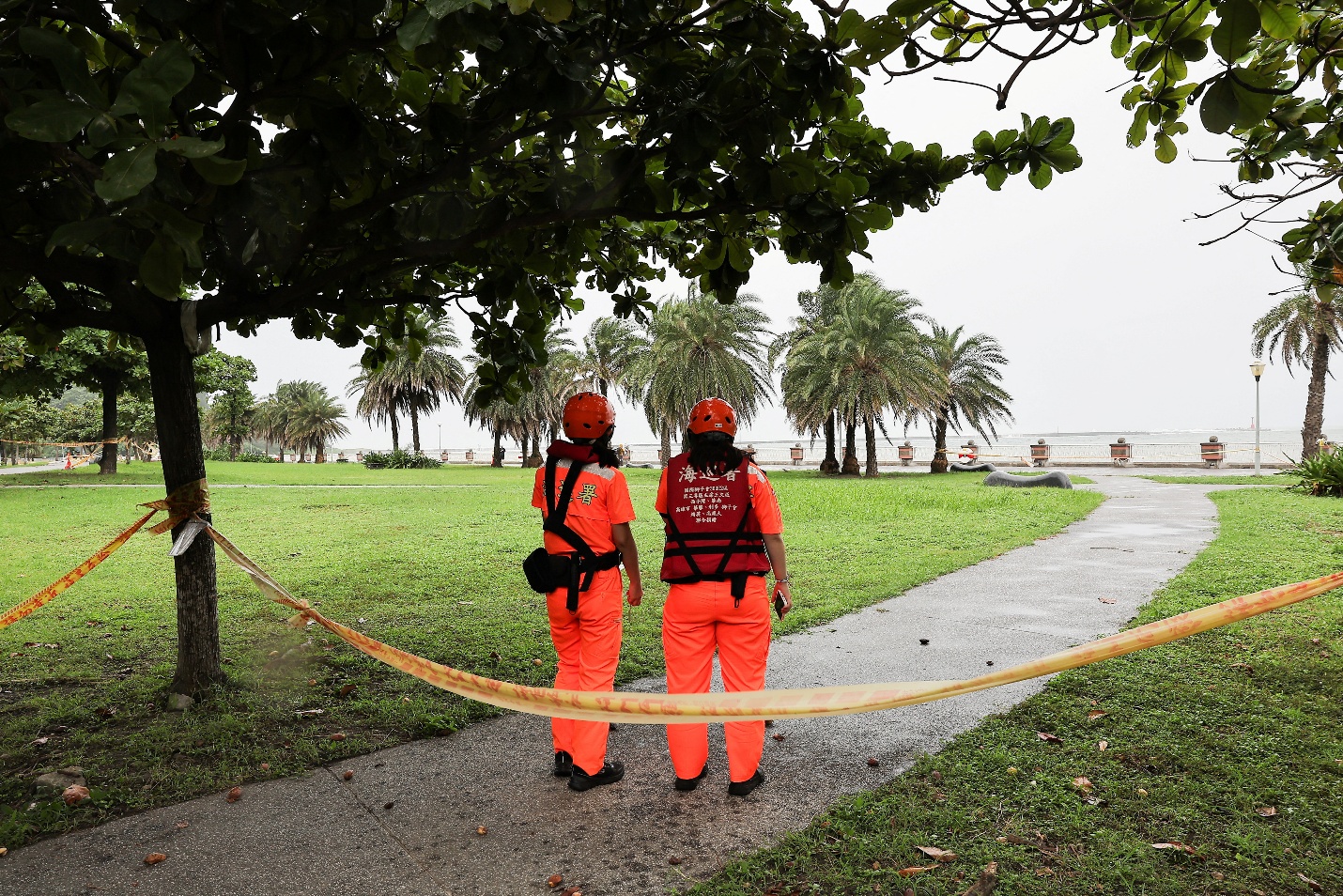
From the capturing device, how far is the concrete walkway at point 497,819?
2980 millimetres

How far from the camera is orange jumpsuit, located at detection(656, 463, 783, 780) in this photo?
145 inches

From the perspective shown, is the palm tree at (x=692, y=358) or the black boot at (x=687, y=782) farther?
the palm tree at (x=692, y=358)

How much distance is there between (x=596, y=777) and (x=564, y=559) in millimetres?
1063

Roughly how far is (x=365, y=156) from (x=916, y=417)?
30.0 metres

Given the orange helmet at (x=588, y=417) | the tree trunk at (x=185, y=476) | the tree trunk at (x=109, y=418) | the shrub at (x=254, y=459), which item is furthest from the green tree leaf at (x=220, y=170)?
the shrub at (x=254, y=459)

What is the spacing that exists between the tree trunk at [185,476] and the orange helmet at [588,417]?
8.30 feet

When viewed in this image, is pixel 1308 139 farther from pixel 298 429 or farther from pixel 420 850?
pixel 298 429

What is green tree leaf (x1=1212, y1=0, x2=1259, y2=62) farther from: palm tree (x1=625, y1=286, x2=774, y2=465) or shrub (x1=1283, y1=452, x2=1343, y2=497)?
palm tree (x1=625, y1=286, x2=774, y2=465)

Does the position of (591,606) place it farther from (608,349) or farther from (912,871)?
(608,349)

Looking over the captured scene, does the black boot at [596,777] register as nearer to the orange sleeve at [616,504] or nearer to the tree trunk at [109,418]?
the orange sleeve at [616,504]

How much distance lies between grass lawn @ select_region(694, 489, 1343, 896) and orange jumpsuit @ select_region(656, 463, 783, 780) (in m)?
0.66

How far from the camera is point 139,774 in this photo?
154 inches

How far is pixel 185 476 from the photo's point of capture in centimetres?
484

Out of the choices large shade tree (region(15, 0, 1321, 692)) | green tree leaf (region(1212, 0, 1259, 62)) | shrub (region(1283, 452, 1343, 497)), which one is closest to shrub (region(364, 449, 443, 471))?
shrub (region(1283, 452, 1343, 497))
